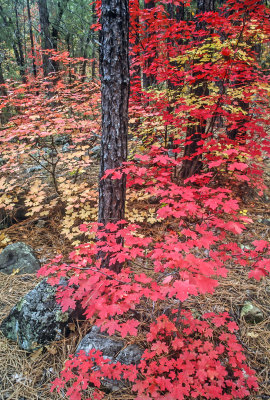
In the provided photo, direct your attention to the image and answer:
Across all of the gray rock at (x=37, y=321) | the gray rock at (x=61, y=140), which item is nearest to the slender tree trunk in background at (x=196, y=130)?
the gray rock at (x=37, y=321)

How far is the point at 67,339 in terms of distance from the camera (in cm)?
240

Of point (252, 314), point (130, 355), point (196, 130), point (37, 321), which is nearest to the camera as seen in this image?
point (130, 355)

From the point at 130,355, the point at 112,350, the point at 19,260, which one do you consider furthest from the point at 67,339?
the point at 19,260

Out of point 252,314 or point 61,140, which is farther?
point 61,140

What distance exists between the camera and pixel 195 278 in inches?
59.9

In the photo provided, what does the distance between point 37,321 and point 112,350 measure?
872 millimetres

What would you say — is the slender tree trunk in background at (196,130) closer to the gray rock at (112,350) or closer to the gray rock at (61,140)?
the gray rock at (112,350)

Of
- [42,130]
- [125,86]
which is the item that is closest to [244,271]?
[125,86]

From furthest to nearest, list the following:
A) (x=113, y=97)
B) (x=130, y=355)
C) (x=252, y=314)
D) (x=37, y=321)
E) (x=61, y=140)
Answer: (x=61, y=140), (x=252, y=314), (x=37, y=321), (x=113, y=97), (x=130, y=355)

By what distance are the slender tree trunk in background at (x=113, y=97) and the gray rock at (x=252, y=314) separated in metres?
1.83

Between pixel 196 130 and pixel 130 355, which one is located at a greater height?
pixel 196 130

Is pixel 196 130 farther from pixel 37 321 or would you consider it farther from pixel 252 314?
pixel 37 321

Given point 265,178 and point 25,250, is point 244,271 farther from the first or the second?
point 25,250

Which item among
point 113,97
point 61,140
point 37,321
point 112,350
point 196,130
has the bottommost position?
point 112,350
